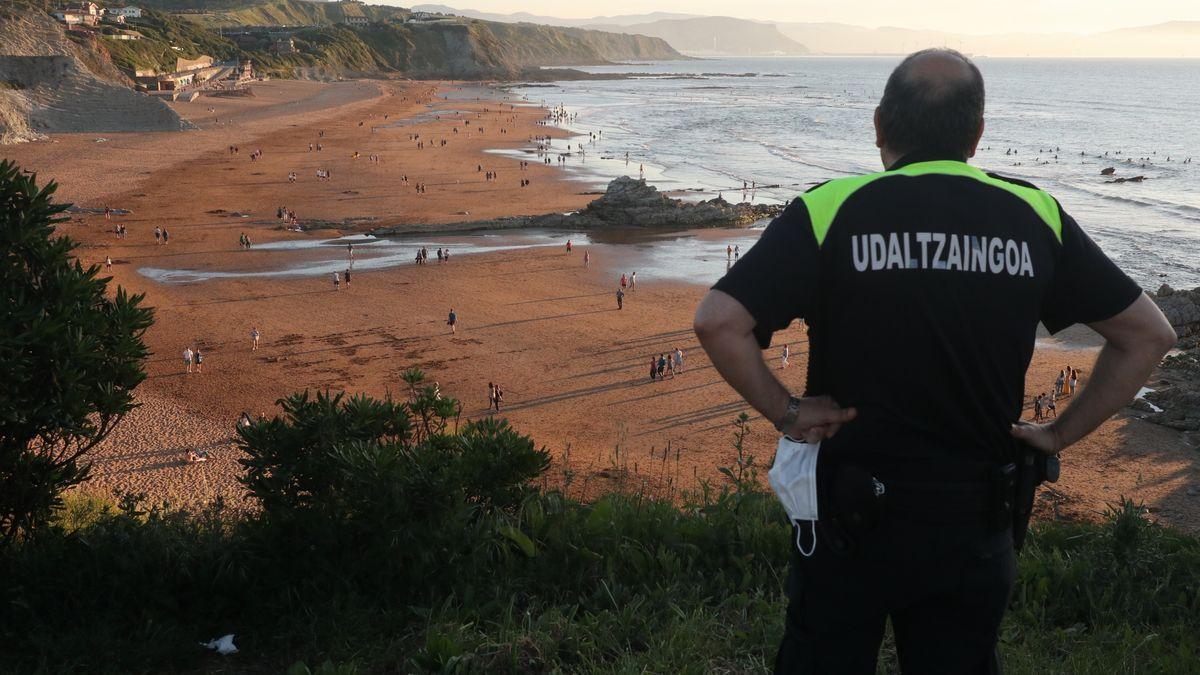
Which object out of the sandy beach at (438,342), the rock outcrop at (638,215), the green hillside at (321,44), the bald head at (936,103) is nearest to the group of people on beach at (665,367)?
the sandy beach at (438,342)

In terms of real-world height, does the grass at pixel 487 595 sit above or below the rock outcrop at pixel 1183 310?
above

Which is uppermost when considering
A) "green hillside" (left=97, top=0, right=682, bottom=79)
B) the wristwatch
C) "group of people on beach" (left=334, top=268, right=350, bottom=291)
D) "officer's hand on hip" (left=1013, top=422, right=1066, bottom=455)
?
"green hillside" (left=97, top=0, right=682, bottom=79)

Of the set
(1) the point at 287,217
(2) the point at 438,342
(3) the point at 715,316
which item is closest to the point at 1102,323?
(3) the point at 715,316

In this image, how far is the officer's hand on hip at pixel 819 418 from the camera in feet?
8.23

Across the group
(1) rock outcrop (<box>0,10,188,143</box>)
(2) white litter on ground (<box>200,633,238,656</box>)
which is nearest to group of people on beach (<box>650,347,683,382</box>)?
(2) white litter on ground (<box>200,633,238,656</box>)

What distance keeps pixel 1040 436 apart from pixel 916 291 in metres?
0.70

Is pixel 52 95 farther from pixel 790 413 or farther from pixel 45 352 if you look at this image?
pixel 790 413

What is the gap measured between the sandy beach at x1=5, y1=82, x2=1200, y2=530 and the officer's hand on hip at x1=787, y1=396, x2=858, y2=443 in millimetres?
5298

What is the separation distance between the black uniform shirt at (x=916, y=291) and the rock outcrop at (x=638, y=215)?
3535 cm

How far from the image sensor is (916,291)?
7.77 feet

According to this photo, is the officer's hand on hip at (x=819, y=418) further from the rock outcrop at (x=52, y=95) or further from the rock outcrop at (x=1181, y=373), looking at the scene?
the rock outcrop at (x=52, y=95)

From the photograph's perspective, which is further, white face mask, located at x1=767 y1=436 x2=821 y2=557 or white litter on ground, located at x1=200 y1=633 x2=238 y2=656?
white litter on ground, located at x1=200 y1=633 x2=238 y2=656

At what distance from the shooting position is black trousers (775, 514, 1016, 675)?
2.48 m

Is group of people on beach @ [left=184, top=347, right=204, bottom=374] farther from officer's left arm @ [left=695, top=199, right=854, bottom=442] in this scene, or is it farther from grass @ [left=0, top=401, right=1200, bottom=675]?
officer's left arm @ [left=695, top=199, right=854, bottom=442]
